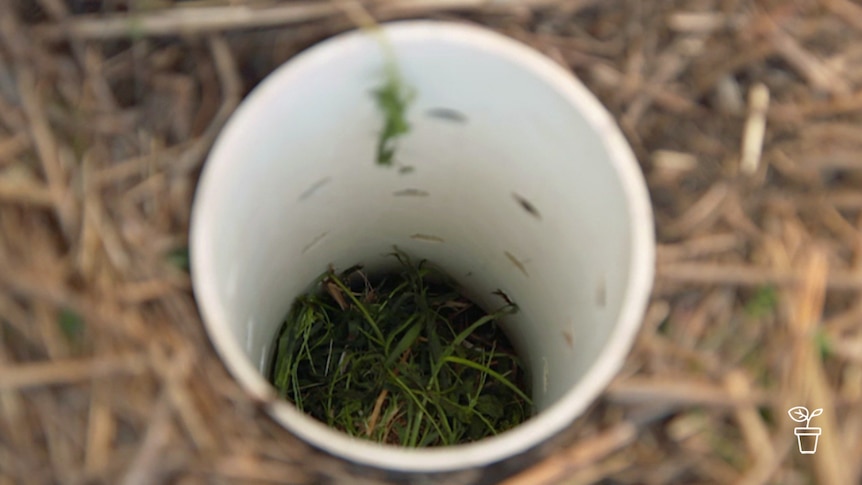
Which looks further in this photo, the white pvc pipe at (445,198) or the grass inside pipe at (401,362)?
the grass inside pipe at (401,362)

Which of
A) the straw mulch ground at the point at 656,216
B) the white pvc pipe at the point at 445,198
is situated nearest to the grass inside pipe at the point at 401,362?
the white pvc pipe at the point at 445,198

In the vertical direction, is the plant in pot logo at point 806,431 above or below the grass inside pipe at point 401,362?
above

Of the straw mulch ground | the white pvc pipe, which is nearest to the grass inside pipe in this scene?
the white pvc pipe

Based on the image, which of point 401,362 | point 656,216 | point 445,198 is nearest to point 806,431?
point 656,216

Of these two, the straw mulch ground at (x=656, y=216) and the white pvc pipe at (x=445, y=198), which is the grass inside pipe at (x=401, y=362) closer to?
the white pvc pipe at (x=445, y=198)

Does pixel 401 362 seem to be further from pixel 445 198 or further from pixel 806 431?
pixel 806 431

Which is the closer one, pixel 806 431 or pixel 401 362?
pixel 806 431

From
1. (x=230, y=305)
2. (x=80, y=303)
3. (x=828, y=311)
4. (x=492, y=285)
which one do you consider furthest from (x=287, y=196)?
(x=828, y=311)

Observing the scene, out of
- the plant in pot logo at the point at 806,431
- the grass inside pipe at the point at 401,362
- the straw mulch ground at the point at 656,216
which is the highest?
the straw mulch ground at the point at 656,216
